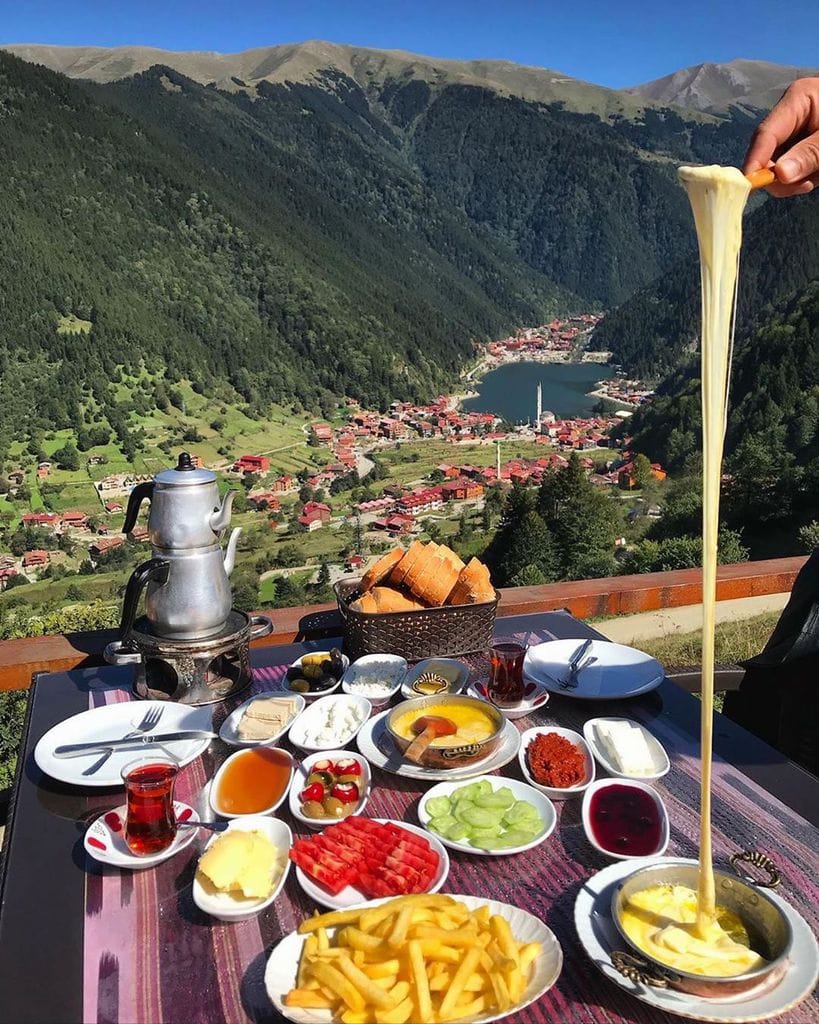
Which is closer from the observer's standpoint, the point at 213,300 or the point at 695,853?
the point at 695,853

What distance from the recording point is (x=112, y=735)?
183 cm

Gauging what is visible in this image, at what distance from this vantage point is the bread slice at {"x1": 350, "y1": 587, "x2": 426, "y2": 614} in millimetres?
2264

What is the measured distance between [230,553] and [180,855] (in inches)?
38.4

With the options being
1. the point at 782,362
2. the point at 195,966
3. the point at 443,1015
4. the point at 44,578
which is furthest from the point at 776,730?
the point at 782,362

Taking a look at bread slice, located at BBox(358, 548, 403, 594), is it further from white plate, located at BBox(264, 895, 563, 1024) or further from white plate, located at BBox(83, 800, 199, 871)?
white plate, located at BBox(264, 895, 563, 1024)

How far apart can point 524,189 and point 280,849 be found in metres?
180

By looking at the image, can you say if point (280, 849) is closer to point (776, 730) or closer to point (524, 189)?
point (776, 730)

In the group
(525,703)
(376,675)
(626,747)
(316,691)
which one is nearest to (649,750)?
(626,747)

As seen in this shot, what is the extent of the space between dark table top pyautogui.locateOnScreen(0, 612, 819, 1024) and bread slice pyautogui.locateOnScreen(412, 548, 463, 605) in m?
0.47

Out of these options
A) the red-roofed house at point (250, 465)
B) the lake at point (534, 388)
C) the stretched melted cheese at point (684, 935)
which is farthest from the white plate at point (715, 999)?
the lake at point (534, 388)

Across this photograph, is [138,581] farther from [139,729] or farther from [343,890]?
[343,890]

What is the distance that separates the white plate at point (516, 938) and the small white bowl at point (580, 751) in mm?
394

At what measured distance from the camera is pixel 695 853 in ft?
4.52

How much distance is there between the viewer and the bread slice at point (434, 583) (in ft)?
7.49
